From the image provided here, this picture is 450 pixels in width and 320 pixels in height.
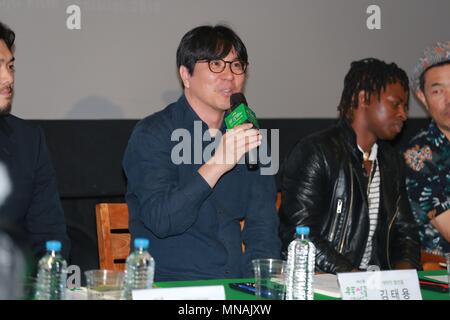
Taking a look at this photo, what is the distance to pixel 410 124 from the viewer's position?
4.14 m

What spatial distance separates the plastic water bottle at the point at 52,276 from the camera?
1597mm

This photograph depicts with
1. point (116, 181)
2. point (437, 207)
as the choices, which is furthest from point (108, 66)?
point (437, 207)

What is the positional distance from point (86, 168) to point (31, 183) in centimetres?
112

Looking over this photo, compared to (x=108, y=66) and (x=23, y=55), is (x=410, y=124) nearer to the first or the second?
(x=108, y=66)

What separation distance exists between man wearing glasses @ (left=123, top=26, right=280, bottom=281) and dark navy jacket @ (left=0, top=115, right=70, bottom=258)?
0.27 meters

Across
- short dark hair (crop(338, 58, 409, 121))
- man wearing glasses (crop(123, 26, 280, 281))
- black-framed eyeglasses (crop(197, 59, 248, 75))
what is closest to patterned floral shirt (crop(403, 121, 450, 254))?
short dark hair (crop(338, 58, 409, 121))

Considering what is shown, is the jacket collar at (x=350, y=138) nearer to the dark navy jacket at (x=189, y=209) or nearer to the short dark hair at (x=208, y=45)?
the dark navy jacket at (x=189, y=209)

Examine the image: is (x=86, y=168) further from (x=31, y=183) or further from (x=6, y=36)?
(x=6, y=36)

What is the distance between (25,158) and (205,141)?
24.7 inches

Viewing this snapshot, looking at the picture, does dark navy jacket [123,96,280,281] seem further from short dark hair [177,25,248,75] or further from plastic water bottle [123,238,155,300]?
plastic water bottle [123,238,155,300]

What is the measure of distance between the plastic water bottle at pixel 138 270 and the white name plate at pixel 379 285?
18.1 inches

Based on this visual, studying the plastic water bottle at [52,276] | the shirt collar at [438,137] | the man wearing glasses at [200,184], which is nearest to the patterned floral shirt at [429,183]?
the shirt collar at [438,137]

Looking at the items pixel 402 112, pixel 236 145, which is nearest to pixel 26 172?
pixel 236 145

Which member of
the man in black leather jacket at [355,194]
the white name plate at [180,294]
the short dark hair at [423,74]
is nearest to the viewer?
the white name plate at [180,294]
